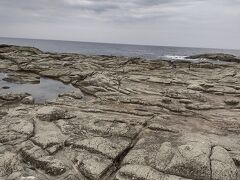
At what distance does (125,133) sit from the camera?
12914 millimetres

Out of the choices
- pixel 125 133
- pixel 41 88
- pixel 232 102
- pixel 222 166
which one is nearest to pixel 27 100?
pixel 41 88

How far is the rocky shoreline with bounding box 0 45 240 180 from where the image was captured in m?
9.93

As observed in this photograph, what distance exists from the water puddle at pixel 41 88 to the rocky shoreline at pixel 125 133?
1218mm

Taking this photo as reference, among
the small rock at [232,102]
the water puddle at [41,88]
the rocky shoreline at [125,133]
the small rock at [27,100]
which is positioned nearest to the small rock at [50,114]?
the rocky shoreline at [125,133]

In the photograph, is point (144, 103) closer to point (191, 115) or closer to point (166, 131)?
point (191, 115)

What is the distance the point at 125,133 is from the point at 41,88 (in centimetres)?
1181

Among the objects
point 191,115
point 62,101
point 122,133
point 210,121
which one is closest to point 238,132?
point 210,121

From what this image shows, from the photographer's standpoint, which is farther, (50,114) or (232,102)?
(232,102)

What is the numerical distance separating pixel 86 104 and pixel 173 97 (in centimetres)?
573

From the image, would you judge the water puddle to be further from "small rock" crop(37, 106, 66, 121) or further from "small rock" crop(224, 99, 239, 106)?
"small rock" crop(224, 99, 239, 106)

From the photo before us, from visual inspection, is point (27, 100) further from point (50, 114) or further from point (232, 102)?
point (232, 102)

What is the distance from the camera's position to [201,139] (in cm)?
1200

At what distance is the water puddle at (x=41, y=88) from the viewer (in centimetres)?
2033

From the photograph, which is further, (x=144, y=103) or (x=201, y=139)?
(x=144, y=103)
